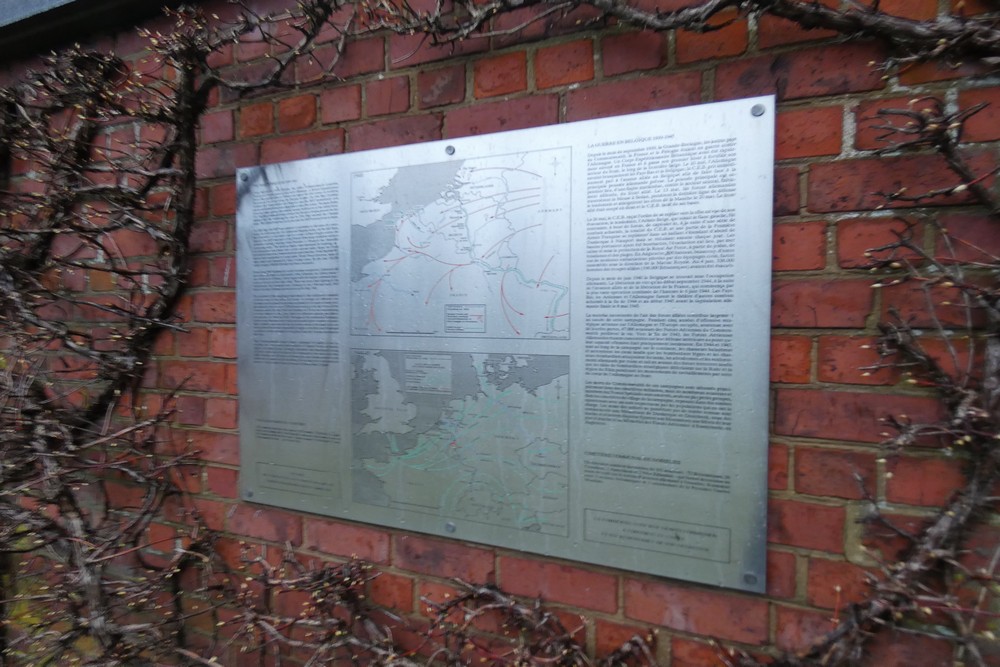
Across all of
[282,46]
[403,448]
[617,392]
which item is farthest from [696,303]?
[282,46]

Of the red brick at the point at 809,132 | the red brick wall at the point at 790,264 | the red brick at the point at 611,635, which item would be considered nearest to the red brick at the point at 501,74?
the red brick wall at the point at 790,264

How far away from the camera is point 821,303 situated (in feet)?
3.60

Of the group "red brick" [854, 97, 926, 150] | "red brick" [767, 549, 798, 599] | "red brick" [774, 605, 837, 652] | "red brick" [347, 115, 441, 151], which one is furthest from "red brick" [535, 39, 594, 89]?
"red brick" [774, 605, 837, 652]

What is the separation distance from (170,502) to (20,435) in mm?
493

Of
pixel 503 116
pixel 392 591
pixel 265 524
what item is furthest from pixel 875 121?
pixel 265 524

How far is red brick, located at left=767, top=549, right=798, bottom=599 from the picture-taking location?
1123 mm

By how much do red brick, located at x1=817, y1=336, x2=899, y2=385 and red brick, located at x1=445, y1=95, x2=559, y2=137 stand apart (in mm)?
803

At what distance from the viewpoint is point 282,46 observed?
164 centimetres

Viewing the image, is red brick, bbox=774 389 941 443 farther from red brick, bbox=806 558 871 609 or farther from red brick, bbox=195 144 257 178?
red brick, bbox=195 144 257 178

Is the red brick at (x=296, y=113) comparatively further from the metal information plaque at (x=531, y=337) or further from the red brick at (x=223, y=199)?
the red brick at (x=223, y=199)

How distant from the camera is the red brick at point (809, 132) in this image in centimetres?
109

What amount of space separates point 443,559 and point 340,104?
4.33ft

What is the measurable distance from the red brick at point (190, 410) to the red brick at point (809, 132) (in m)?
1.82

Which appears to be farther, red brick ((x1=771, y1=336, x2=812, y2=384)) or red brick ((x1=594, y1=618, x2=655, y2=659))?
red brick ((x1=594, y1=618, x2=655, y2=659))
